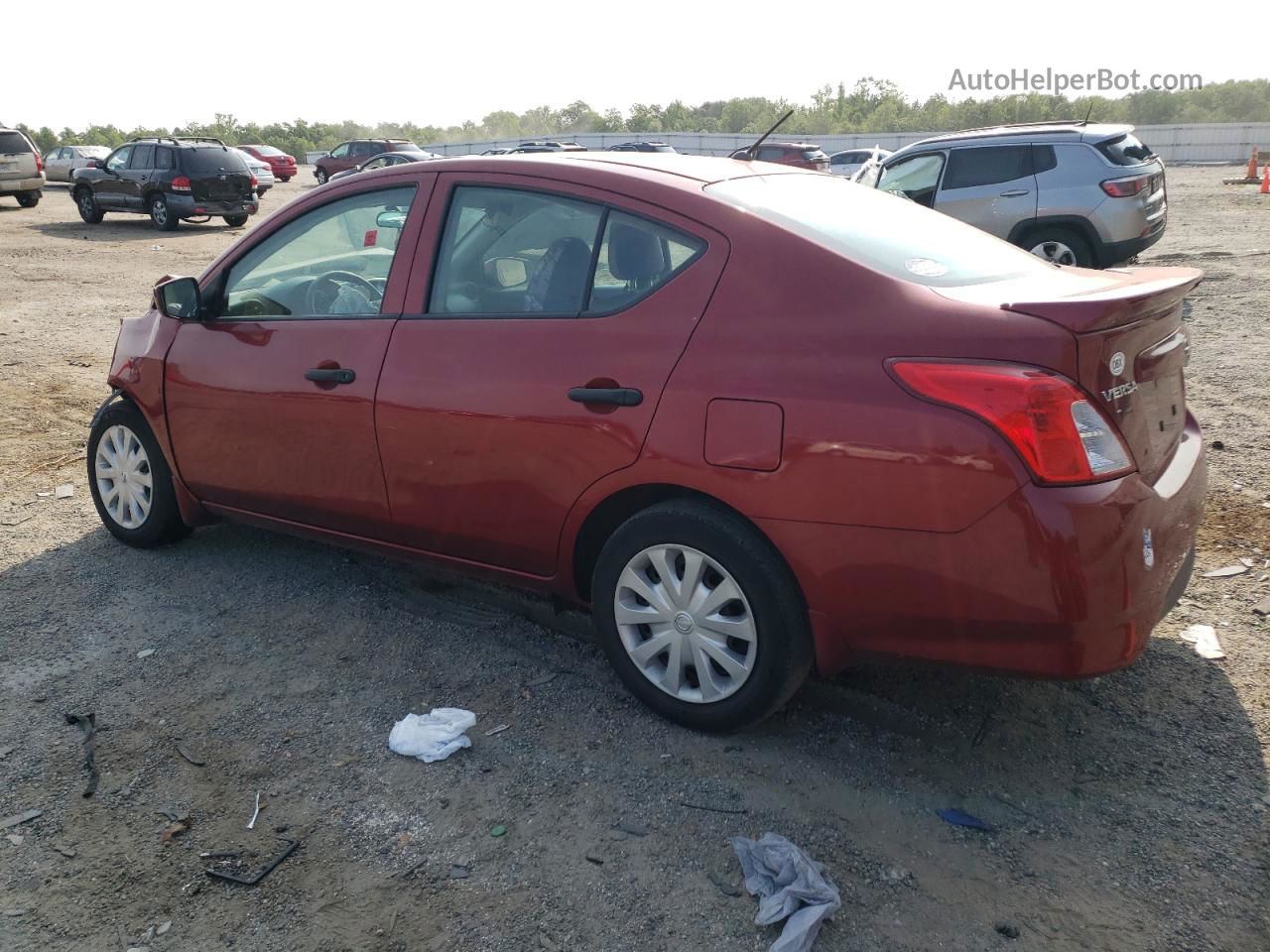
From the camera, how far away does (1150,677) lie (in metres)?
3.68

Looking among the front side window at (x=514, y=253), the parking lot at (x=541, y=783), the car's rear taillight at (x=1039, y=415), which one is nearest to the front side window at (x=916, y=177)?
the parking lot at (x=541, y=783)

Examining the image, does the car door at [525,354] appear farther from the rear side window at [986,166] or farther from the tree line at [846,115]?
the tree line at [846,115]

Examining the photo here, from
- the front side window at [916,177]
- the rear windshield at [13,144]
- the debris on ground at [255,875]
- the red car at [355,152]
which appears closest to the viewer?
the debris on ground at [255,875]

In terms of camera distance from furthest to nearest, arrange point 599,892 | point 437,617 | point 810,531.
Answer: point 437,617 → point 810,531 → point 599,892

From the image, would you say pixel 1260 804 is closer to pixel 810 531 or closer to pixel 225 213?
pixel 810 531

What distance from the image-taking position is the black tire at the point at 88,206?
878 inches

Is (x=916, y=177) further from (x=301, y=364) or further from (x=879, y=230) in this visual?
(x=301, y=364)

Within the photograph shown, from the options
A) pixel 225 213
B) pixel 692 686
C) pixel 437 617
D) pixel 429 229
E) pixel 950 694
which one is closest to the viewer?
pixel 692 686

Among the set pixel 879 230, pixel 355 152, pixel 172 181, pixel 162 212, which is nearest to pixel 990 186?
pixel 879 230

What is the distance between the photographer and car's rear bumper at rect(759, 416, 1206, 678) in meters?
2.69

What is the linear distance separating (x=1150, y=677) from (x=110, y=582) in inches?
167

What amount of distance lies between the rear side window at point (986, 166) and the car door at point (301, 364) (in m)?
9.04

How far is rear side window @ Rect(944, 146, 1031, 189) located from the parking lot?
741cm

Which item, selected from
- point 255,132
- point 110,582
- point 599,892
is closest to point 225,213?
point 110,582
